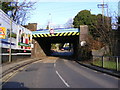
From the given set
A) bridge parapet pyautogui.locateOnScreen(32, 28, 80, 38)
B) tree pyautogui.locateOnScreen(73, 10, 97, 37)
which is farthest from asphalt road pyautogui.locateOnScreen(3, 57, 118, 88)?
tree pyautogui.locateOnScreen(73, 10, 97, 37)

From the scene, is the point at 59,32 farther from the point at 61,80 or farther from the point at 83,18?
the point at 61,80

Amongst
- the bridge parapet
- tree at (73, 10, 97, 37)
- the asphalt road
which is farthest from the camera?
tree at (73, 10, 97, 37)

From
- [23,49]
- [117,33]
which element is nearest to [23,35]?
[23,49]

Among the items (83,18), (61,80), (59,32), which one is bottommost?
(61,80)

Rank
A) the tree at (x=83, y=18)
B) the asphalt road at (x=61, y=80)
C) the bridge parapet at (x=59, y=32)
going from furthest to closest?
the tree at (x=83, y=18)
the bridge parapet at (x=59, y=32)
the asphalt road at (x=61, y=80)

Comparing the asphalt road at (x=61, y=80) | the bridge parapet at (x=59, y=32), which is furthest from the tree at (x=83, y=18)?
the asphalt road at (x=61, y=80)

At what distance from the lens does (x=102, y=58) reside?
19844 mm

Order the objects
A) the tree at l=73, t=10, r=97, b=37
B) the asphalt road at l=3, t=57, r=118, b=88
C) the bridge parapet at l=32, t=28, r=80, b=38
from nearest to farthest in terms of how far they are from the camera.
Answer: the asphalt road at l=3, t=57, r=118, b=88 < the bridge parapet at l=32, t=28, r=80, b=38 < the tree at l=73, t=10, r=97, b=37

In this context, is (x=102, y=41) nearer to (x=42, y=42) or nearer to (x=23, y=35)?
(x=23, y=35)

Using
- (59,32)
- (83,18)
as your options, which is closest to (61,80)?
(59,32)

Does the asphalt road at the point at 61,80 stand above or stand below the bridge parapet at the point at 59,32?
below

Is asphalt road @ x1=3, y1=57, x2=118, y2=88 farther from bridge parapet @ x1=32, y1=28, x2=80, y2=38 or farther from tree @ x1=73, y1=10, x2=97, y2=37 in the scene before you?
tree @ x1=73, y1=10, x2=97, y2=37

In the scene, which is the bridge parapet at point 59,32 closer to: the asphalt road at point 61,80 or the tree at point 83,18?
the tree at point 83,18

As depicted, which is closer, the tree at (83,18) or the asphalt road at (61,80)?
the asphalt road at (61,80)
